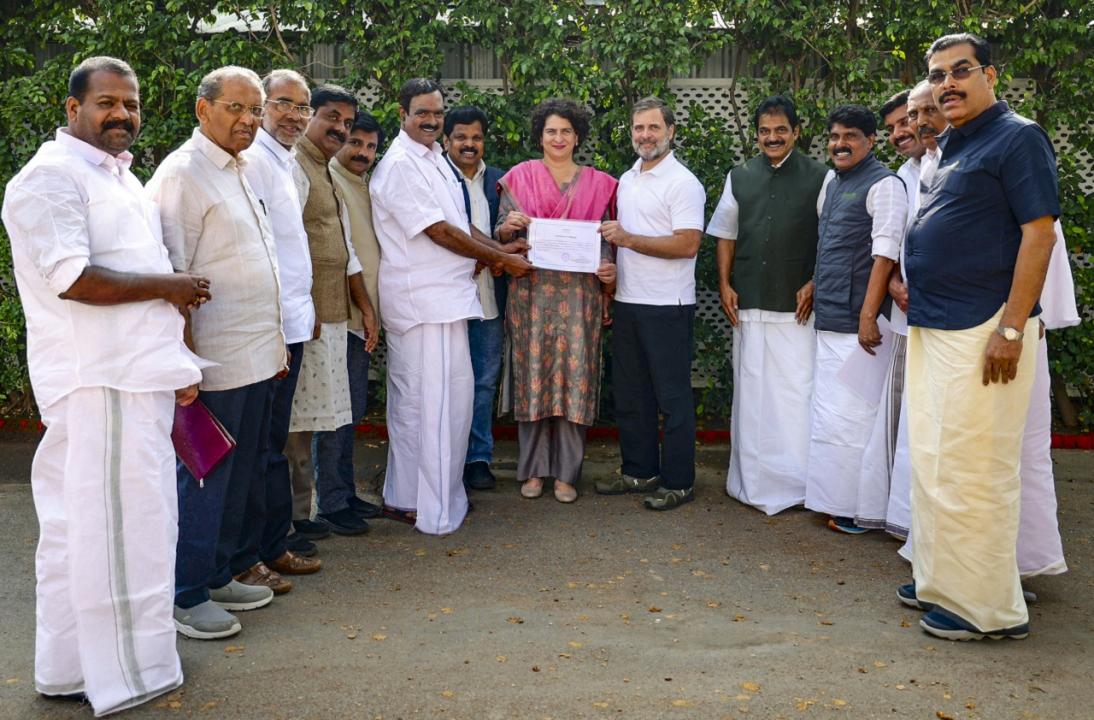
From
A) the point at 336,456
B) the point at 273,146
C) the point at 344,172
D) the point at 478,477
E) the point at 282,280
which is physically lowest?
the point at 478,477

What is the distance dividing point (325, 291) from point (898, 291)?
275cm

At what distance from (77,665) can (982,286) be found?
3444 mm

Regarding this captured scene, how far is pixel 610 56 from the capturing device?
7.56m

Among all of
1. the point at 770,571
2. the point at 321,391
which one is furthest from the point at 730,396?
the point at 321,391

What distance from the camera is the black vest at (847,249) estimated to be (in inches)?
230

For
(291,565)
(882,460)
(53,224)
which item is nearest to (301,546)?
(291,565)

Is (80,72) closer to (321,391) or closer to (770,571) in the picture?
(321,391)

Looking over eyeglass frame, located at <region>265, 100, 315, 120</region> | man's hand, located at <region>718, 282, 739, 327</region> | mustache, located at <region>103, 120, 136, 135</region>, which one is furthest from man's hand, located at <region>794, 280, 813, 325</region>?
mustache, located at <region>103, 120, 136, 135</region>

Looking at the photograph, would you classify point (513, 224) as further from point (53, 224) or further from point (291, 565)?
point (53, 224)

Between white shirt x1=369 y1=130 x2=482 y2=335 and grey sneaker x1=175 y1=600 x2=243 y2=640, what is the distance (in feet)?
6.32

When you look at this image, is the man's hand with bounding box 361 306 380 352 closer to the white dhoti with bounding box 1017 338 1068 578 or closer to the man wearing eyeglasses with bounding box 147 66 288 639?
the man wearing eyeglasses with bounding box 147 66 288 639

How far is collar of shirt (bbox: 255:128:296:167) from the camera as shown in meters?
4.93

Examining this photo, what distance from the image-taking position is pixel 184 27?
7.76m

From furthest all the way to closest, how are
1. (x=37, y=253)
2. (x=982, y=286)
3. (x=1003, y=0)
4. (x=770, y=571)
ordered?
(x=1003, y=0)
(x=770, y=571)
(x=982, y=286)
(x=37, y=253)
